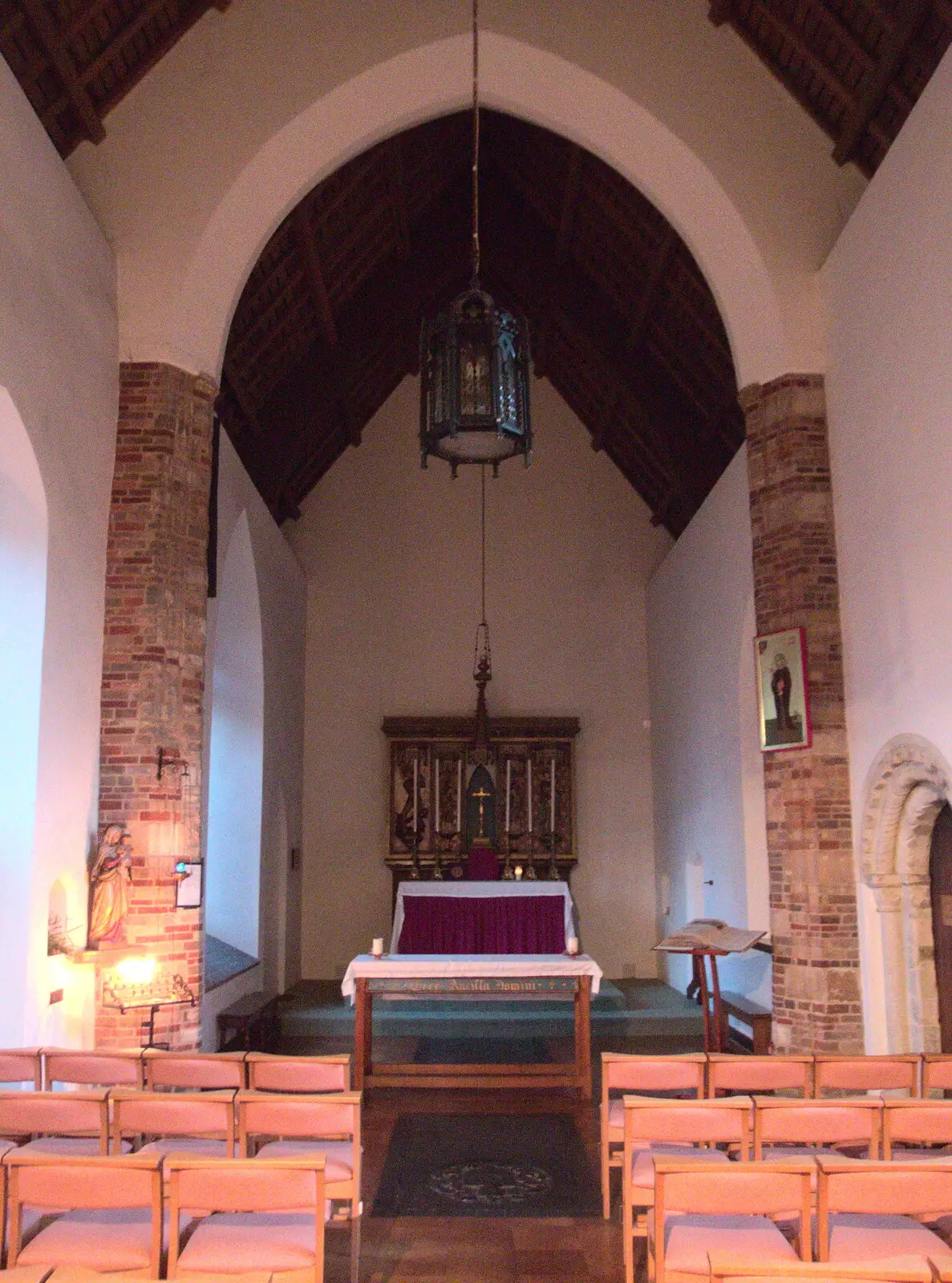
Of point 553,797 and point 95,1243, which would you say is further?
point 553,797

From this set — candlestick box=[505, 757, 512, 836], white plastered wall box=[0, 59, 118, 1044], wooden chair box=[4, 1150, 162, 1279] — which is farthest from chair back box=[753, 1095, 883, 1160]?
candlestick box=[505, 757, 512, 836]

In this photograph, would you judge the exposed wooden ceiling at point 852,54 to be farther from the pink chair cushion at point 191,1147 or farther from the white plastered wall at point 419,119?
the pink chair cushion at point 191,1147

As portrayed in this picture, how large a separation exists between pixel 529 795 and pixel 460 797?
0.82m

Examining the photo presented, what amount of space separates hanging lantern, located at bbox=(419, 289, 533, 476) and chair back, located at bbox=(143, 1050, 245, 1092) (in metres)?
2.97

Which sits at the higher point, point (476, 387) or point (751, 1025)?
point (476, 387)

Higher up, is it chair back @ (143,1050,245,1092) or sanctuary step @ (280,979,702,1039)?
chair back @ (143,1050,245,1092)

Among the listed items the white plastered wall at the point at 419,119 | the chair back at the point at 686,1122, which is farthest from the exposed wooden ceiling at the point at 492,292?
the chair back at the point at 686,1122

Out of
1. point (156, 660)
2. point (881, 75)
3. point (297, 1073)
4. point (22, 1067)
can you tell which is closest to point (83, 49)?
point (156, 660)

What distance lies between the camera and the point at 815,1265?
8.71 feet

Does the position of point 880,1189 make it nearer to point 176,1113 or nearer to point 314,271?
point 176,1113

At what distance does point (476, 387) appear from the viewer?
5863 mm

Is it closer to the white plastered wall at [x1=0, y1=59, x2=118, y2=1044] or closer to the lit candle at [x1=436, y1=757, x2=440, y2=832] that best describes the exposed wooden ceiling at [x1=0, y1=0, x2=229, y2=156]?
the white plastered wall at [x1=0, y1=59, x2=118, y2=1044]

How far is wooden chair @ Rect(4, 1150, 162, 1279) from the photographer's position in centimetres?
333

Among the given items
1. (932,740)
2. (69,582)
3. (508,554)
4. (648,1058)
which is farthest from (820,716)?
(508,554)
